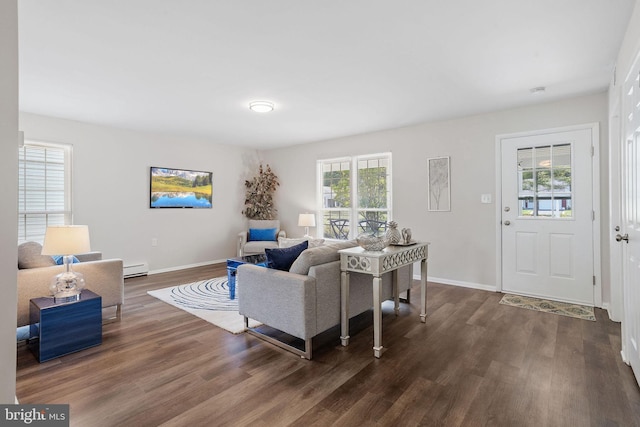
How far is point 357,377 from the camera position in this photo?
6.98ft

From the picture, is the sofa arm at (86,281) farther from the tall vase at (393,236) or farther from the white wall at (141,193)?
the tall vase at (393,236)

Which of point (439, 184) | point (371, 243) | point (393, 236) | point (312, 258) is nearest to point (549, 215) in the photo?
point (439, 184)

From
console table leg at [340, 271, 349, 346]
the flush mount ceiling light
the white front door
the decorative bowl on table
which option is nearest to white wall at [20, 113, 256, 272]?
the flush mount ceiling light

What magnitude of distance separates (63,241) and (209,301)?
1.66 m

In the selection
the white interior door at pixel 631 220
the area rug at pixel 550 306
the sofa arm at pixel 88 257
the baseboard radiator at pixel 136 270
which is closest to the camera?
the white interior door at pixel 631 220

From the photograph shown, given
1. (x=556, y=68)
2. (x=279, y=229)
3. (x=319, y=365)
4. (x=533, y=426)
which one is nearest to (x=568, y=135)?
(x=556, y=68)

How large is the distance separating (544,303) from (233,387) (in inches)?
141

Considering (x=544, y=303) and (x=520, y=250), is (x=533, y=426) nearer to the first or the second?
(x=544, y=303)

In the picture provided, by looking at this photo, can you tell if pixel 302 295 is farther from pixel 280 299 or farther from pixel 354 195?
pixel 354 195

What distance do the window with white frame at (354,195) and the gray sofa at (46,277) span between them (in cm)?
354

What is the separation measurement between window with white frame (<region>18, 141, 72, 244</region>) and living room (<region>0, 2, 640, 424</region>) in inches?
5.7

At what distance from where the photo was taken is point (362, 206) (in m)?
5.54

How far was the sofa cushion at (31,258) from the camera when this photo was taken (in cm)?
275

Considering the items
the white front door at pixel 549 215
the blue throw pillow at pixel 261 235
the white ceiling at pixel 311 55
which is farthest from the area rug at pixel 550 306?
the blue throw pillow at pixel 261 235
